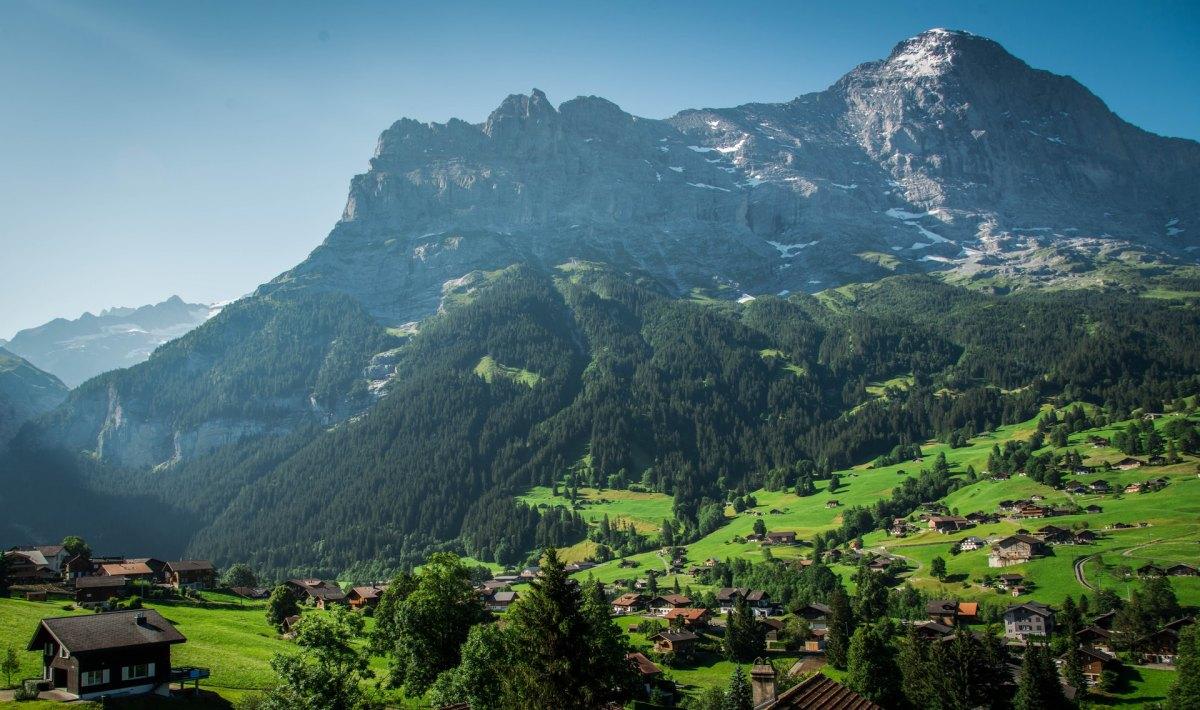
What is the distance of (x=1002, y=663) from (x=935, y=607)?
3225cm

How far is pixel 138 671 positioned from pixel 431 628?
61.5ft

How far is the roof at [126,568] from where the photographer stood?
339ft

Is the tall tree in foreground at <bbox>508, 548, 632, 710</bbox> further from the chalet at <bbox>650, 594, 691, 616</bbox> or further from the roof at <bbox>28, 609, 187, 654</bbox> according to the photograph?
the chalet at <bbox>650, 594, 691, 616</bbox>

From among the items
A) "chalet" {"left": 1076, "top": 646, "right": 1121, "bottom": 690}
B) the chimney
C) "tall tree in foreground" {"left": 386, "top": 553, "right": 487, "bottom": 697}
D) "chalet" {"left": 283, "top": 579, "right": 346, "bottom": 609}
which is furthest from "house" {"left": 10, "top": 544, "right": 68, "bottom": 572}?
"chalet" {"left": 1076, "top": 646, "right": 1121, "bottom": 690}

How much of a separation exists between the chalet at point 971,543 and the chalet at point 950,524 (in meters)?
8.81

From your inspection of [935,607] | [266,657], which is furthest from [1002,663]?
[266,657]

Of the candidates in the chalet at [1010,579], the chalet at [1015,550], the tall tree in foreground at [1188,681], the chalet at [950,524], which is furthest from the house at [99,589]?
the chalet at [950,524]

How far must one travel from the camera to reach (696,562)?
531ft

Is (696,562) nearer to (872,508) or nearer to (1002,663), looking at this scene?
(872,508)

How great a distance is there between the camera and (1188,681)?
64000mm

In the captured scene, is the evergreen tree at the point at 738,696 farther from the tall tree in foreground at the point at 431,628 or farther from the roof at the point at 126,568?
the roof at the point at 126,568

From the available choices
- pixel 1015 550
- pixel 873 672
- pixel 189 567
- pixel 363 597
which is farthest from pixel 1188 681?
pixel 189 567

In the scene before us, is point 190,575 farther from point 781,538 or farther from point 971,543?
point 971,543

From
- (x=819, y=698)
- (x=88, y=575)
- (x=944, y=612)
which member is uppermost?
(x=819, y=698)
